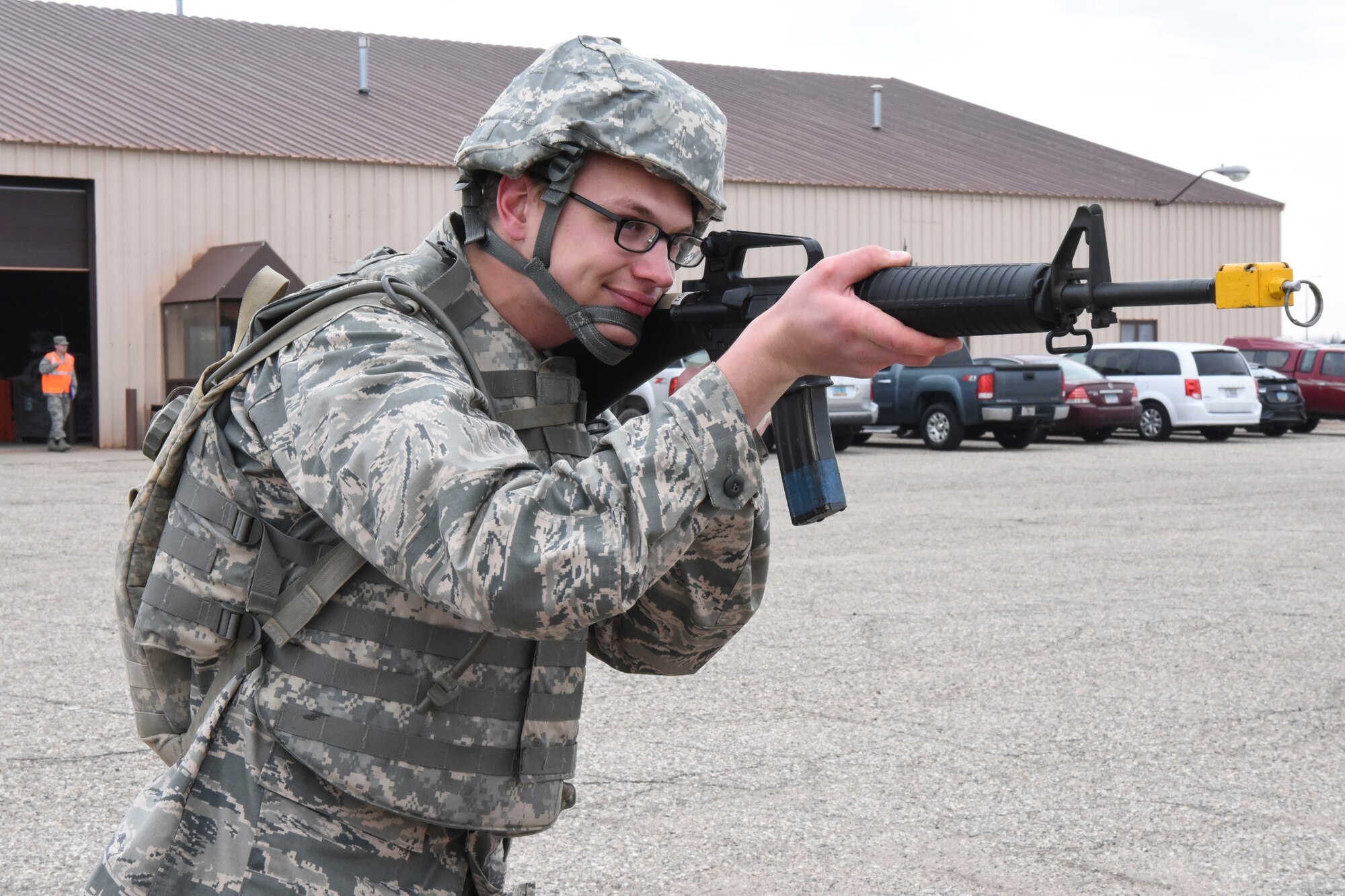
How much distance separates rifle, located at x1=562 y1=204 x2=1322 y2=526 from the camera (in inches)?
70.4

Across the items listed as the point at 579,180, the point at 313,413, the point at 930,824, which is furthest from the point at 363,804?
the point at 930,824

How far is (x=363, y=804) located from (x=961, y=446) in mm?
21631

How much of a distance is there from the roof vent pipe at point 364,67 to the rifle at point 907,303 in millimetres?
27237

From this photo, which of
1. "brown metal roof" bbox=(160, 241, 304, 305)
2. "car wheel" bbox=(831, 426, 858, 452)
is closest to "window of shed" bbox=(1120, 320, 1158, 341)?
"car wheel" bbox=(831, 426, 858, 452)

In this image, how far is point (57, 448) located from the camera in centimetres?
2214

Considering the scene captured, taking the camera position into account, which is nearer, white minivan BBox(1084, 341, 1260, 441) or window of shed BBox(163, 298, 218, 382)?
window of shed BBox(163, 298, 218, 382)

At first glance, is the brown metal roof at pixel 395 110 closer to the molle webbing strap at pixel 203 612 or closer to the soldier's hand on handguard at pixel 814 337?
the molle webbing strap at pixel 203 612

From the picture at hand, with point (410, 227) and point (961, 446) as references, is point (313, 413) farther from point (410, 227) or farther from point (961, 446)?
point (410, 227)

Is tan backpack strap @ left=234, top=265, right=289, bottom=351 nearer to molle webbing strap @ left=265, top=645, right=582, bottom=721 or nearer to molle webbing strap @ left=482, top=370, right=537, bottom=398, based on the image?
molle webbing strap @ left=482, top=370, right=537, bottom=398

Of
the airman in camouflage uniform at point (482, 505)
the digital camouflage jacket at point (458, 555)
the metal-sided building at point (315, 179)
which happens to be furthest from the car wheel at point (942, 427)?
the airman in camouflage uniform at point (482, 505)

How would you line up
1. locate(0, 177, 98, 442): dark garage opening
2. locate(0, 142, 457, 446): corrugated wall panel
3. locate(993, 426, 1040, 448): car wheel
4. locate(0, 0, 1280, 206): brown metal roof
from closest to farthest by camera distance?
1. locate(0, 177, 98, 442): dark garage opening
2. locate(993, 426, 1040, 448): car wheel
3. locate(0, 142, 457, 446): corrugated wall panel
4. locate(0, 0, 1280, 206): brown metal roof

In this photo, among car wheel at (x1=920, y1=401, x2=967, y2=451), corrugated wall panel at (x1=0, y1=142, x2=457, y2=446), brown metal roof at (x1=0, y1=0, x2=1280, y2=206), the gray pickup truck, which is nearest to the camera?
the gray pickup truck

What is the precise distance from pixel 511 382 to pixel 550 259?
181 millimetres

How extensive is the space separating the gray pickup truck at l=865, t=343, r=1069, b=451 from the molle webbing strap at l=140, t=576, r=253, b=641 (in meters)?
19.4
